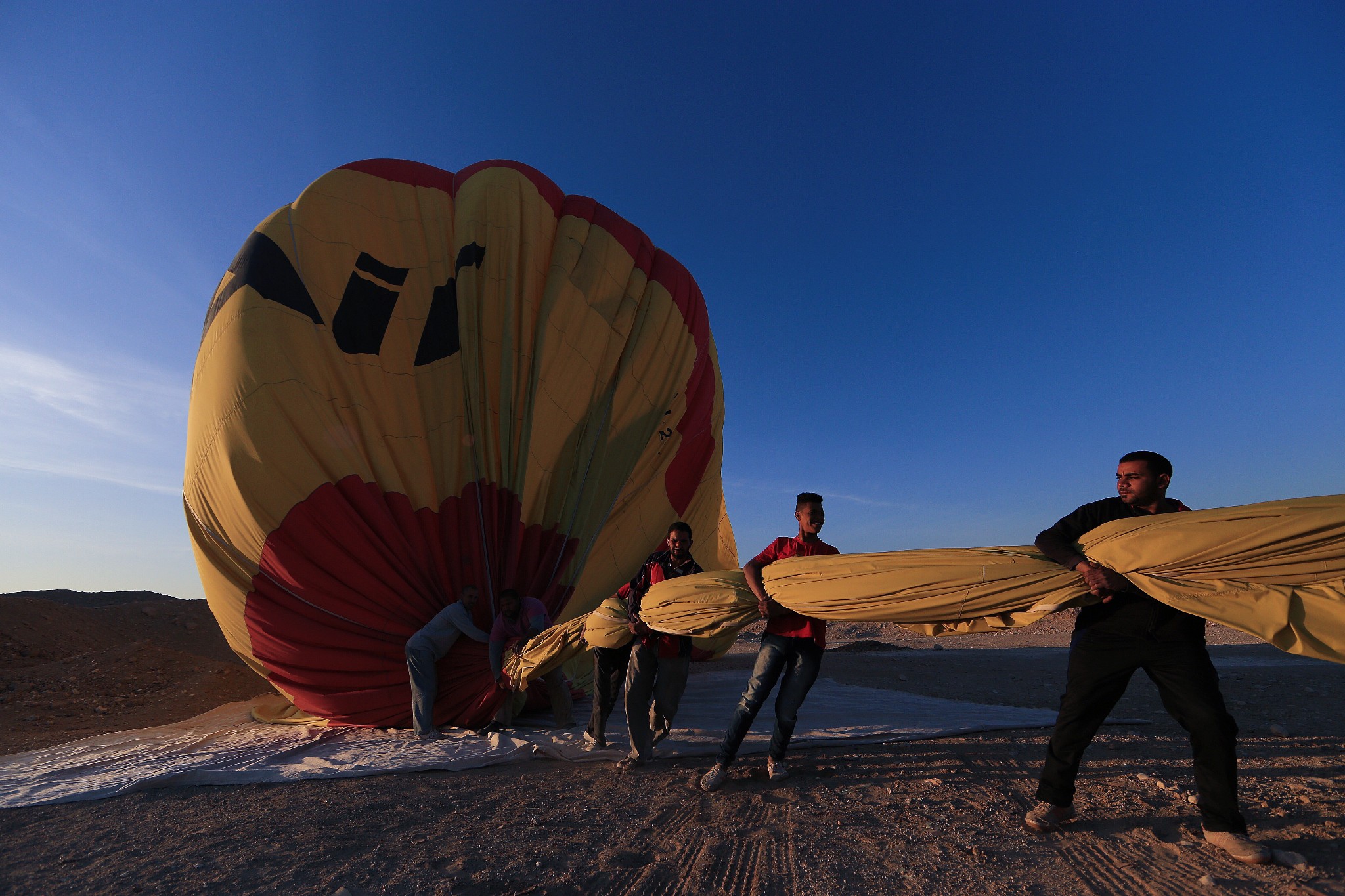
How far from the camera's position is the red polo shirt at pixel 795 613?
330cm

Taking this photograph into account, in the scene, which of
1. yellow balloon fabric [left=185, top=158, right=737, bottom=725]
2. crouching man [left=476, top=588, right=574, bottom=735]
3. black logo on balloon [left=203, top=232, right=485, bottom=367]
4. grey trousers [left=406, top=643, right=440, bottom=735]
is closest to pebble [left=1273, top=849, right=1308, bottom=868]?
crouching man [left=476, top=588, right=574, bottom=735]

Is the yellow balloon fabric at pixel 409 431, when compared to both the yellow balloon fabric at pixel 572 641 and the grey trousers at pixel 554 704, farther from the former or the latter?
the yellow balloon fabric at pixel 572 641

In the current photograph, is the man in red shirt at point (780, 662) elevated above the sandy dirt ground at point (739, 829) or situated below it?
above

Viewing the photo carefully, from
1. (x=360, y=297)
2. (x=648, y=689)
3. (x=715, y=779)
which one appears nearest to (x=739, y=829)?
(x=715, y=779)

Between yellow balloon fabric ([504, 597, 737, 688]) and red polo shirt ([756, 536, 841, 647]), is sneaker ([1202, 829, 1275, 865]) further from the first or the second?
yellow balloon fabric ([504, 597, 737, 688])

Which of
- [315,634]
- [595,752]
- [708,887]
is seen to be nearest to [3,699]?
[315,634]

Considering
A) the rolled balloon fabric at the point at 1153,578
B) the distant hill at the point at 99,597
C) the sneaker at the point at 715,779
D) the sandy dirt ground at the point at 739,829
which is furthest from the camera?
the distant hill at the point at 99,597

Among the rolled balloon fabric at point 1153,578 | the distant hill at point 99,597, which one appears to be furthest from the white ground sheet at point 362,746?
the distant hill at point 99,597

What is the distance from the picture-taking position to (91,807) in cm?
334

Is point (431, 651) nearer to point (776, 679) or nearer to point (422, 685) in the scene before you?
point (422, 685)

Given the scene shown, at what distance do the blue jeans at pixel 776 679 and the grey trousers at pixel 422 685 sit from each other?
2335mm

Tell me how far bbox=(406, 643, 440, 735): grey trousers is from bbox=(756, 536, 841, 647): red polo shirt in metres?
2.62

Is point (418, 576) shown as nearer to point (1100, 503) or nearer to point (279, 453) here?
point (279, 453)

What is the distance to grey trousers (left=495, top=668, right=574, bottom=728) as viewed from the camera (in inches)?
190
